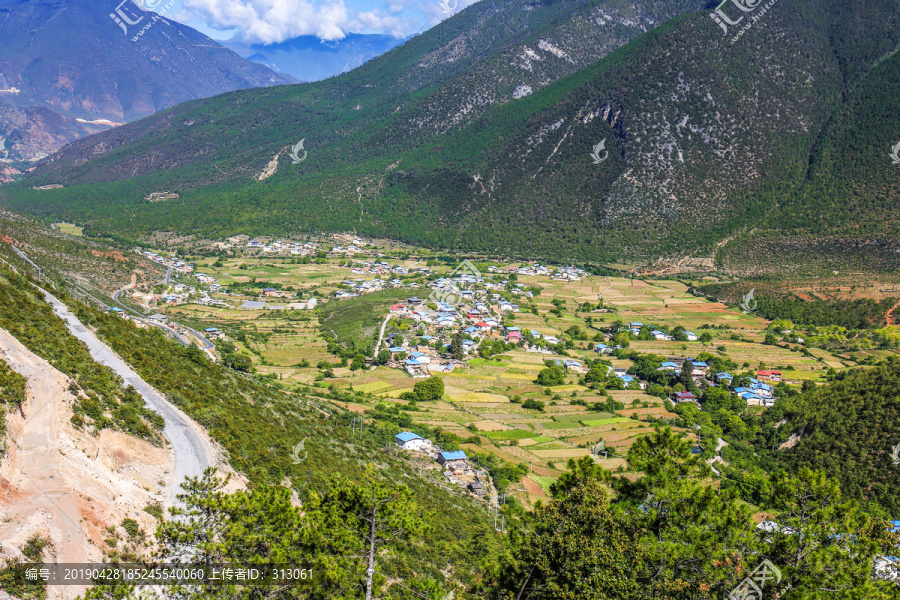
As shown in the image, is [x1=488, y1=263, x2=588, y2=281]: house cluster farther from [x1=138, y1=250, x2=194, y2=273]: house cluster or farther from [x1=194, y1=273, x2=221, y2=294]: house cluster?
[x1=138, y1=250, x2=194, y2=273]: house cluster

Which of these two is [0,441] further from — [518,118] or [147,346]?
[518,118]

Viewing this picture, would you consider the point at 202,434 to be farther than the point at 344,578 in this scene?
Yes

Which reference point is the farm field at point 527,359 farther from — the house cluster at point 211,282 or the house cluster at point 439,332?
the house cluster at point 211,282

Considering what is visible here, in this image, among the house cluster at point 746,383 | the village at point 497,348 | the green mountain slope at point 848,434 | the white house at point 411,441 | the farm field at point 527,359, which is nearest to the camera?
the green mountain slope at point 848,434

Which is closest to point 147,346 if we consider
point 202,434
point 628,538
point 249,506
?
point 202,434

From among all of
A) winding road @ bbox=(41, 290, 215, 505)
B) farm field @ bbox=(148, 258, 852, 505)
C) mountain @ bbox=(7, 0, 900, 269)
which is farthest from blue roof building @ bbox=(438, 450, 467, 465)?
mountain @ bbox=(7, 0, 900, 269)

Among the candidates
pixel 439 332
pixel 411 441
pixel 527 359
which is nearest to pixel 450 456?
pixel 411 441

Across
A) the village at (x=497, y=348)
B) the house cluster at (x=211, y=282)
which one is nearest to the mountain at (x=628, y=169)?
the village at (x=497, y=348)
